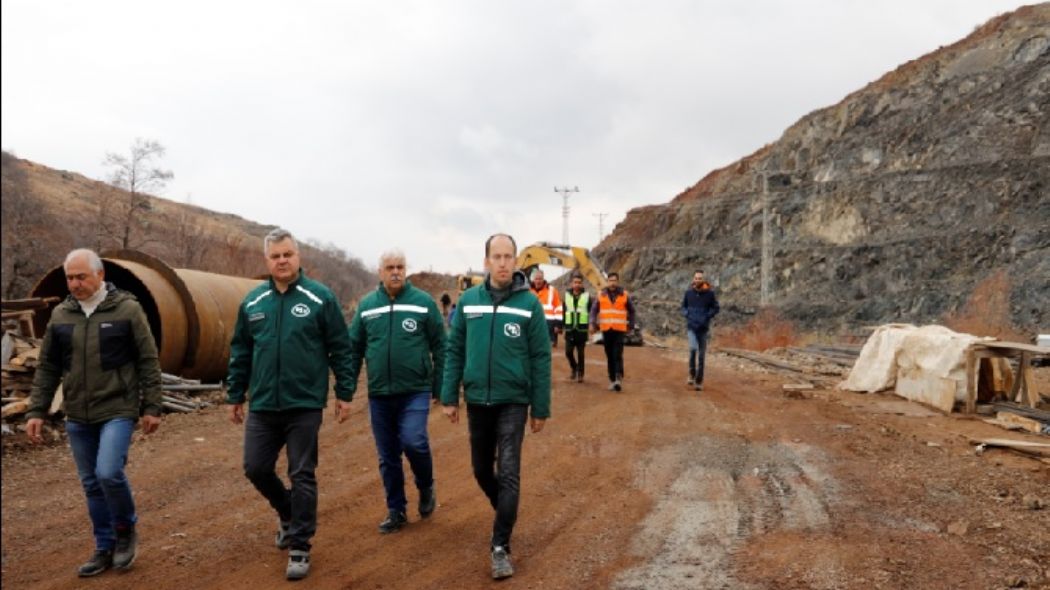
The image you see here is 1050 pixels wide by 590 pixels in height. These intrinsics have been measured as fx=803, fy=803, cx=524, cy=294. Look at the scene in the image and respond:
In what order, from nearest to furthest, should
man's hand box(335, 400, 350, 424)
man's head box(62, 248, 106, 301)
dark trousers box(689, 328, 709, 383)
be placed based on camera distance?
man's head box(62, 248, 106, 301), man's hand box(335, 400, 350, 424), dark trousers box(689, 328, 709, 383)

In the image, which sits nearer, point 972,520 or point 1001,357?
point 972,520

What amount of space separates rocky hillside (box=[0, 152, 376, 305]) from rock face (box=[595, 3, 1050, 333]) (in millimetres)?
21058

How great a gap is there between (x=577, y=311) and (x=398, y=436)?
7.76m

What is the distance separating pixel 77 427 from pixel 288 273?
152 centimetres

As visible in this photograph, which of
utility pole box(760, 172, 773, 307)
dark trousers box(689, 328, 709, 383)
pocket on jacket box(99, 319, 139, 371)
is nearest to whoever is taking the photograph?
pocket on jacket box(99, 319, 139, 371)

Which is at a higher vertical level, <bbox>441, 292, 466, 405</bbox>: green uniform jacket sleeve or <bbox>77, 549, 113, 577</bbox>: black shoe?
<bbox>441, 292, 466, 405</bbox>: green uniform jacket sleeve

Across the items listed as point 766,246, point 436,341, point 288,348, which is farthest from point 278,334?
point 766,246

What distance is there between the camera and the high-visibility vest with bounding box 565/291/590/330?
43.4 feet

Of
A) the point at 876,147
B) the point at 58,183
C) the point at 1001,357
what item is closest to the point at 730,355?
the point at 1001,357

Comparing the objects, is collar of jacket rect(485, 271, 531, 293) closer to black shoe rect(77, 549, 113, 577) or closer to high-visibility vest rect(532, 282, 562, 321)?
black shoe rect(77, 549, 113, 577)

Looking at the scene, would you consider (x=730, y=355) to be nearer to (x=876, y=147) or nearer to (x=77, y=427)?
(x=77, y=427)

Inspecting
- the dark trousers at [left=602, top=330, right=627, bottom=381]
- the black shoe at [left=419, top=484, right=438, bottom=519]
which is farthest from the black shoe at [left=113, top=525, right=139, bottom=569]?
the dark trousers at [left=602, top=330, right=627, bottom=381]

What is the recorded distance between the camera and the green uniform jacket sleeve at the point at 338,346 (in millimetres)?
5079

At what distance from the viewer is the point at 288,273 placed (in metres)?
4.96
